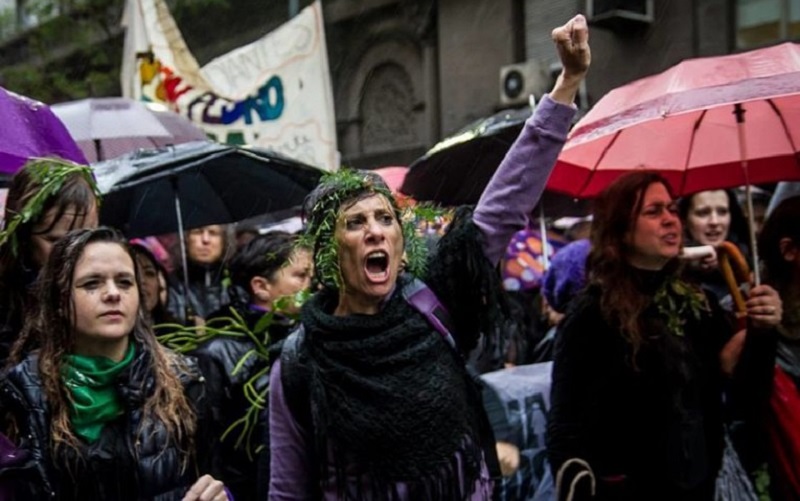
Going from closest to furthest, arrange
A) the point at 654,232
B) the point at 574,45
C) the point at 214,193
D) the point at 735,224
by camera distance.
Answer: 1. the point at 574,45
2. the point at 654,232
3. the point at 214,193
4. the point at 735,224

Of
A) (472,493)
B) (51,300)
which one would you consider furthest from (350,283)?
(51,300)

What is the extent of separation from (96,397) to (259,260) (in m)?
1.56

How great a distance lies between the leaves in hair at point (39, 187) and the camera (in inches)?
120

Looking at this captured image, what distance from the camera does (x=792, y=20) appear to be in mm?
10250

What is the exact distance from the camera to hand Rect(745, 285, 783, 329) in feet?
10.8

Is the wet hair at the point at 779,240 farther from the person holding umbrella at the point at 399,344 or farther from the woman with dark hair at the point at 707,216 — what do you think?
the person holding umbrella at the point at 399,344

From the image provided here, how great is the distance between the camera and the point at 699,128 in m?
4.18

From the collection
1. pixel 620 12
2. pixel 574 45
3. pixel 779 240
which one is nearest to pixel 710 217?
pixel 779 240

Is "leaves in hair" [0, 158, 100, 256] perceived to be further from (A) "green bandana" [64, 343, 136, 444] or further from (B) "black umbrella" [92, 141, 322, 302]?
(B) "black umbrella" [92, 141, 322, 302]

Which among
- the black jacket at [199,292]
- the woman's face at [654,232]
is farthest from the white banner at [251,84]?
the woman's face at [654,232]

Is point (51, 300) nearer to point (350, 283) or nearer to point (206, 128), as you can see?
point (350, 283)

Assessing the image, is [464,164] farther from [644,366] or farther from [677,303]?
[644,366]

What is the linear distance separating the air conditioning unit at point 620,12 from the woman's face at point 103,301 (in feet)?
29.8

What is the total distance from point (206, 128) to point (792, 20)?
21.4ft
